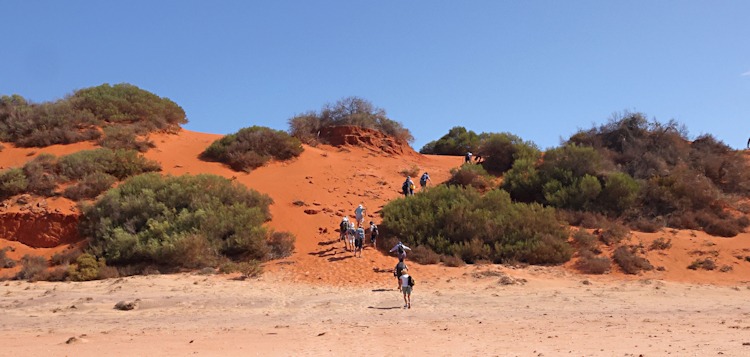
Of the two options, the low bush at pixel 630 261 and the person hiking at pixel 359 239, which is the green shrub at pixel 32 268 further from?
the low bush at pixel 630 261

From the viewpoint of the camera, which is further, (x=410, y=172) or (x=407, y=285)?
(x=410, y=172)

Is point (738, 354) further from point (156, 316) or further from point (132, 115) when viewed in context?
point (132, 115)

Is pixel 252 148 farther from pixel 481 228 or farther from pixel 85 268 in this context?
pixel 481 228

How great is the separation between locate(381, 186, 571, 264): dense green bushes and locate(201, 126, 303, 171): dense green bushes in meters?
9.78

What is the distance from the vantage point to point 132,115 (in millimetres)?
30469

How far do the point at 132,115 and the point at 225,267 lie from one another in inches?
700

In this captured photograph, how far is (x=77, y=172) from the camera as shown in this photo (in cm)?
2230

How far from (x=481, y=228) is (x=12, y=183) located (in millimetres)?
18436

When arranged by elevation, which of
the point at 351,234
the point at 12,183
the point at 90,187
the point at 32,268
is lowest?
the point at 32,268

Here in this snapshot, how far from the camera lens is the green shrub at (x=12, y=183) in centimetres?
2073

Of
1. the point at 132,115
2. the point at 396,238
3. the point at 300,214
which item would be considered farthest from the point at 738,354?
the point at 132,115

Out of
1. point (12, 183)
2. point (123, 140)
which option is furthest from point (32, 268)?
point (123, 140)

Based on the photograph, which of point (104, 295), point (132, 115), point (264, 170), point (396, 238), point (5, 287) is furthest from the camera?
point (132, 115)

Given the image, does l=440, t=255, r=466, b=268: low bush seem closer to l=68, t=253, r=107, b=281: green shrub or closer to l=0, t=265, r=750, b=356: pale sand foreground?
l=0, t=265, r=750, b=356: pale sand foreground
